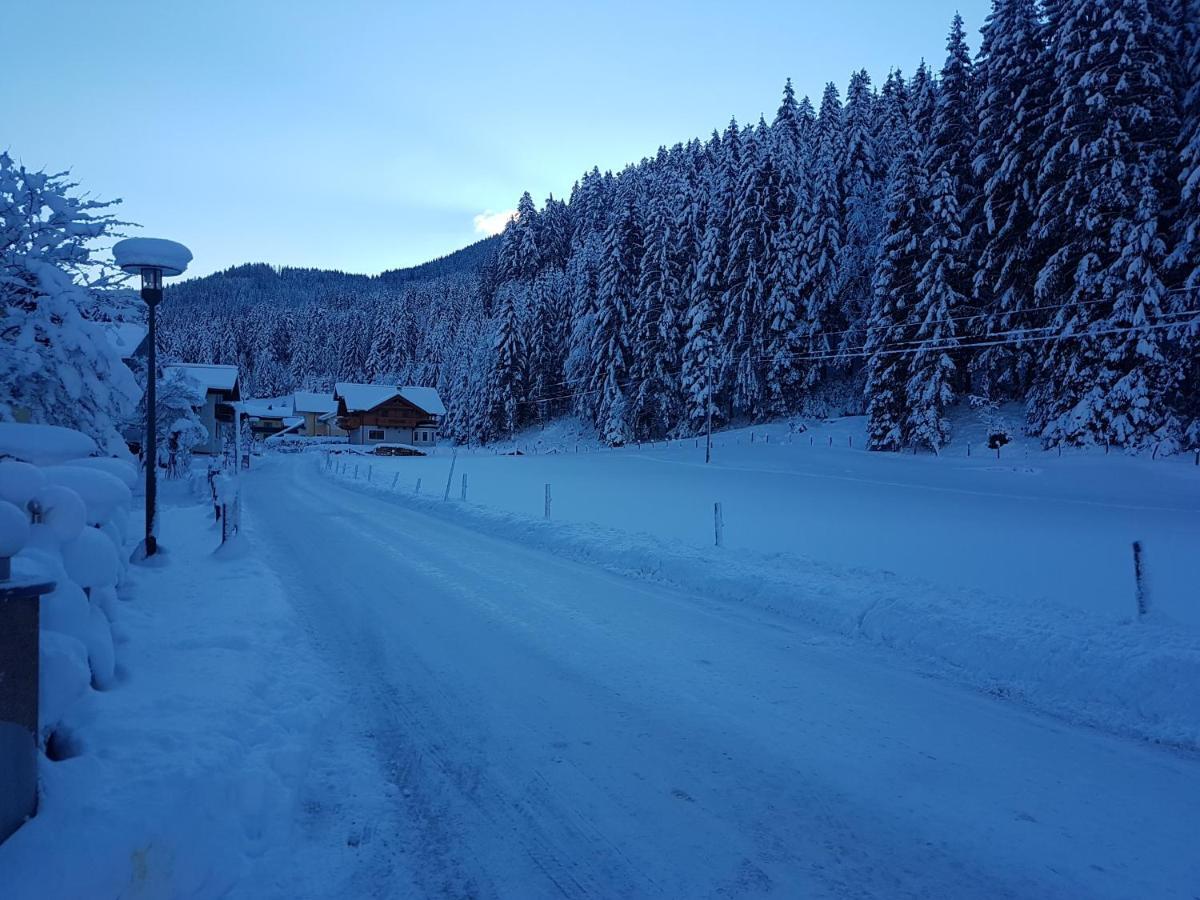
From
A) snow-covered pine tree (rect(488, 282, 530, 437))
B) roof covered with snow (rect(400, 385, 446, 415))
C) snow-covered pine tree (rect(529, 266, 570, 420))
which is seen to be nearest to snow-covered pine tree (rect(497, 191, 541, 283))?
snow-covered pine tree (rect(529, 266, 570, 420))

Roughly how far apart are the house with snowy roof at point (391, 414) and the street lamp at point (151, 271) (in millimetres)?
68138

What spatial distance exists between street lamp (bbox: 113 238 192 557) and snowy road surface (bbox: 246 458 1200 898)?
4116 mm

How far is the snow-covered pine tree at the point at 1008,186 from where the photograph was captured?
33125 mm

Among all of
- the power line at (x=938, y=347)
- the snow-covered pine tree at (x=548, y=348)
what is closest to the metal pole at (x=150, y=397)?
the power line at (x=938, y=347)

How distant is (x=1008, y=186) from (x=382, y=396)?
6309 cm

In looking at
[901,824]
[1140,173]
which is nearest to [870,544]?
[901,824]

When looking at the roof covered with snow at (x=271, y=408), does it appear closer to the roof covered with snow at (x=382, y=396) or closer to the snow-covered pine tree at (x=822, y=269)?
the roof covered with snow at (x=382, y=396)

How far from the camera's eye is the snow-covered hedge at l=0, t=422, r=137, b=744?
3.27 metres

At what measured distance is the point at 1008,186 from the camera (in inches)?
1363

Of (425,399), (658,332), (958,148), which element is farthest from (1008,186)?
(425,399)

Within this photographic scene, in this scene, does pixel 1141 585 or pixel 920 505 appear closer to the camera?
pixel 1141 585

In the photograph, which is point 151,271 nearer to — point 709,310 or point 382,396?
point 709,310

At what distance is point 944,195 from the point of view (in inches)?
1375

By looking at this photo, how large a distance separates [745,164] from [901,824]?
50.9m
